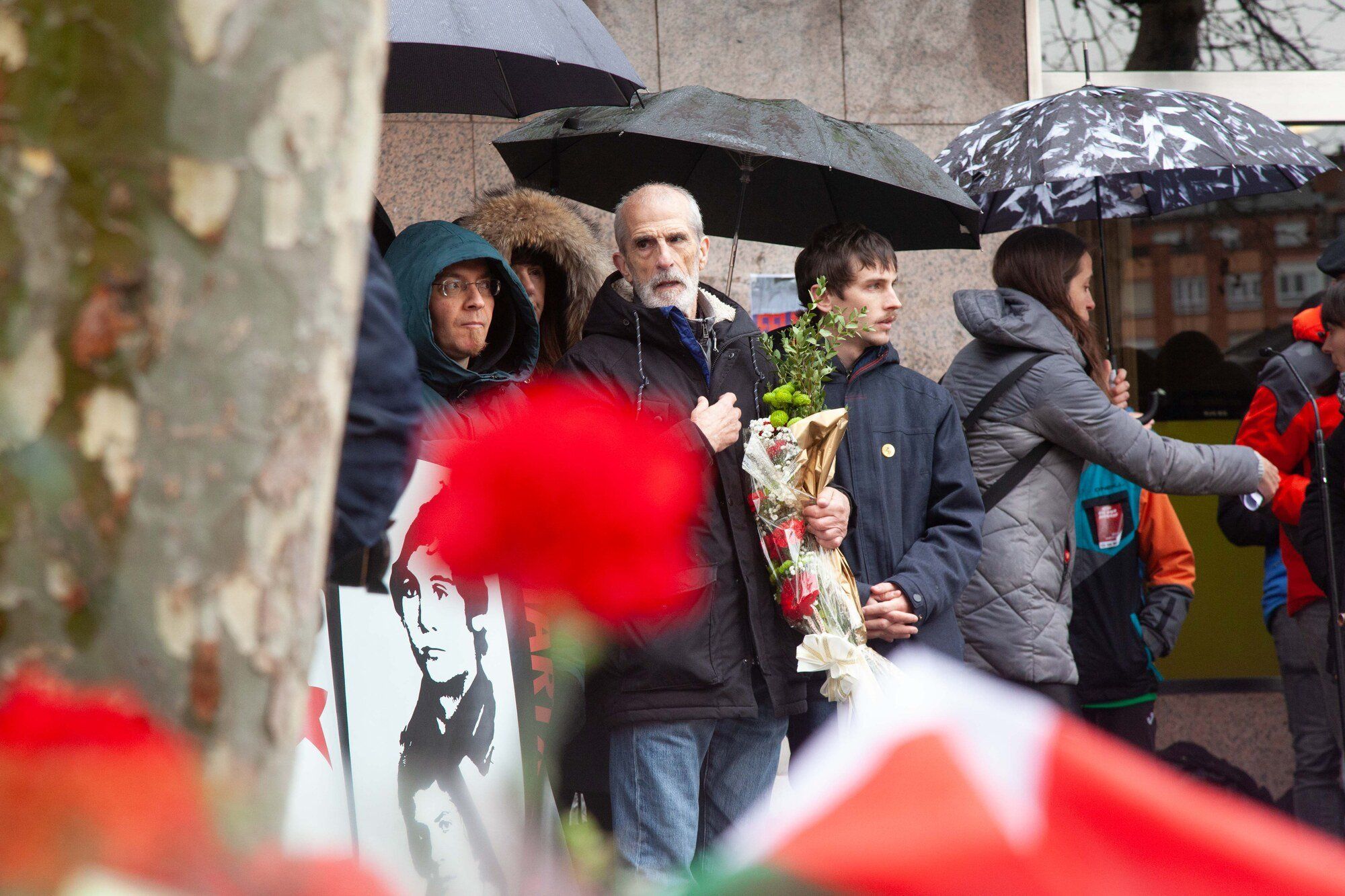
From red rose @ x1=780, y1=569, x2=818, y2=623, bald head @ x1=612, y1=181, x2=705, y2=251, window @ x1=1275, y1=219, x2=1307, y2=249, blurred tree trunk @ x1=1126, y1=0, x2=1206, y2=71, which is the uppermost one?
blurred tree trunk @ x1=1126, y1=0, x2=1206, y2=71

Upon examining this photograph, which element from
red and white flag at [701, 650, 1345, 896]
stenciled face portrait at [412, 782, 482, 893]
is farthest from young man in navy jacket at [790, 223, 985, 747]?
red and white flag at [701, 650, 1345, 896]

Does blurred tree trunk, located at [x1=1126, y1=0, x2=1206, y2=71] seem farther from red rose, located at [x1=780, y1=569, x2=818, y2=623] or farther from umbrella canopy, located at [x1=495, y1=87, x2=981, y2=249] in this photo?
red rose, located at [x1=780, y1=569, x2=818, y2=623]

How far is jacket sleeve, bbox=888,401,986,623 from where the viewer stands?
3.53m

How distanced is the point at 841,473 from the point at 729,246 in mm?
2534

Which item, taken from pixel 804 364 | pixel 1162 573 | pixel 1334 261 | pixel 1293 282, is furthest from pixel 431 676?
pixel 1293 282

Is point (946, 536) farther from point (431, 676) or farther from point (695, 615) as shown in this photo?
point (431, 676)

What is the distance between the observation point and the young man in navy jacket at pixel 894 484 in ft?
11.6

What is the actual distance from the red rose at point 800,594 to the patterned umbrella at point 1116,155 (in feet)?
5.74

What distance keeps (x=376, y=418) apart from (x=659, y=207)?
2.14m

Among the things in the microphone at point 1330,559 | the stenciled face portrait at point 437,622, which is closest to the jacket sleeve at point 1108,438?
the microphone at point 1330,559

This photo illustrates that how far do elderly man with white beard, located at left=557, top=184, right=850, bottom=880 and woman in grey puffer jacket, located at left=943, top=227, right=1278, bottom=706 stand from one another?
2.76 ft

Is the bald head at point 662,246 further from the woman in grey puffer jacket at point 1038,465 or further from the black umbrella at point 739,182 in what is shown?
the woman in grey puffer jacket at point 1038,465

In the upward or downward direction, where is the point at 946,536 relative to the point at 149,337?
downward

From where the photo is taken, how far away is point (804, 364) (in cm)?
332
